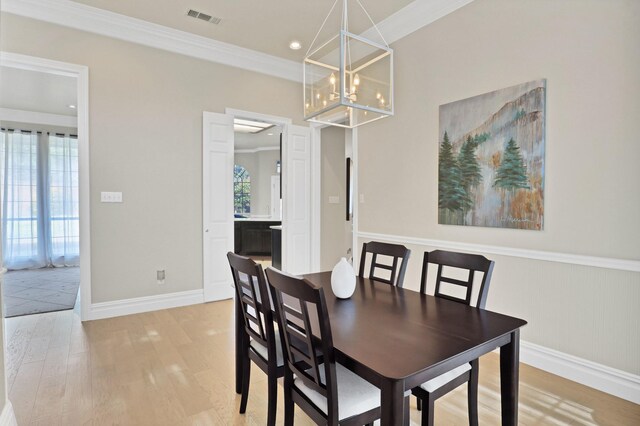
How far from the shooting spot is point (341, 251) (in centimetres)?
570

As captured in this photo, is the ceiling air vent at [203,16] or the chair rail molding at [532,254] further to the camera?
the ceiling air vent at [203,16]

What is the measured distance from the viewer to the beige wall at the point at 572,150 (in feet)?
7.16

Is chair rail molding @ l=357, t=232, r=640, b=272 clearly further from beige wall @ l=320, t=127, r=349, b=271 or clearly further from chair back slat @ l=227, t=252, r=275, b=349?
chair back slat @ l=227, t=252, r=275, b=349

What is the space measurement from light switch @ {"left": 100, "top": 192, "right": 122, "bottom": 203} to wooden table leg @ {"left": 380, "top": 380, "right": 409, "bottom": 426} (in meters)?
3.60

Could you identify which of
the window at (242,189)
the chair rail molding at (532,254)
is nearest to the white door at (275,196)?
the window at (242,189)

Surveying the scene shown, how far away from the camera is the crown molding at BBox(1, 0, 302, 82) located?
3.33m

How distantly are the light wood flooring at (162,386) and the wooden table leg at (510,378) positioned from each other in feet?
1.62

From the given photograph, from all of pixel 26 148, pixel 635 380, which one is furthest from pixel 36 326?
pixel 635 380

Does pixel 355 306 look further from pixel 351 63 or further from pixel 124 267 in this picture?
pixel 124 267

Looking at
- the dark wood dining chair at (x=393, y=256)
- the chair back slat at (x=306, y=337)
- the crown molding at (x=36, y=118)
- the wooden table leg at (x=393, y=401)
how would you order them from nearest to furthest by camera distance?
the wooden table leg at (x=393, y=401), the chair back slat at (x=306, y=337), the dark wood dining chair at (x=393, y=256), the crown molding at (x=36, y=118)

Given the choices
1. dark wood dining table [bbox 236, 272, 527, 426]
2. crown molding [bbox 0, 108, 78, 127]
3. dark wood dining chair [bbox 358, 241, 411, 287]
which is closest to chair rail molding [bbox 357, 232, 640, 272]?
dark wood dining chair [bbox 358, 241, 411, 287]

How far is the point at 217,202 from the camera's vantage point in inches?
172

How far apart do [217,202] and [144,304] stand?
1412 mm

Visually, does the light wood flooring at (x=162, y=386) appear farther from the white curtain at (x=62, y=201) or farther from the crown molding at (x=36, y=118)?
the crown molding at (x=36, y=118)
